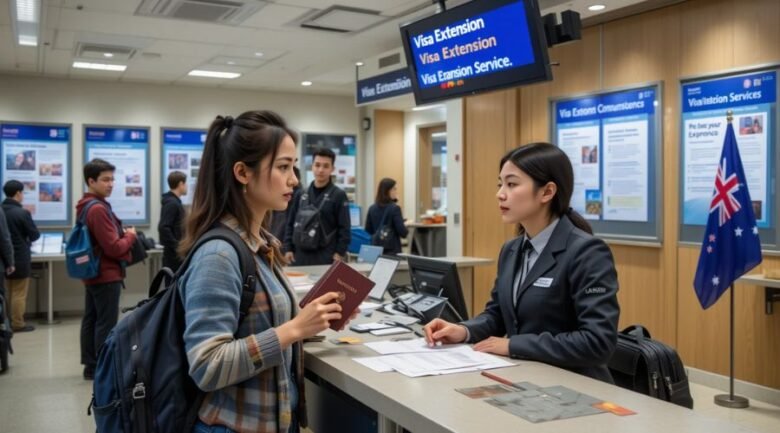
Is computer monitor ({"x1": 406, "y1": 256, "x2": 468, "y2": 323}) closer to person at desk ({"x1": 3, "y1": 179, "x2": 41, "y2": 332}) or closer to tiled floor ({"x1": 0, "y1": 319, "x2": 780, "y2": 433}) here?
tiled floor ({"x1": 0, "y1": 319, "x2": 780, "y2": 433})

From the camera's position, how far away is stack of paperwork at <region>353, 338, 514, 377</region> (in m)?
1.99

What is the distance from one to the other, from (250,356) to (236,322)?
0.09 meters

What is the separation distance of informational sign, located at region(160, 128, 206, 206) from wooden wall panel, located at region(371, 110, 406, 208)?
2.56m

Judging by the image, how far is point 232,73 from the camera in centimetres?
830

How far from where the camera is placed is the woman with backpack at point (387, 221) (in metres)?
7.30

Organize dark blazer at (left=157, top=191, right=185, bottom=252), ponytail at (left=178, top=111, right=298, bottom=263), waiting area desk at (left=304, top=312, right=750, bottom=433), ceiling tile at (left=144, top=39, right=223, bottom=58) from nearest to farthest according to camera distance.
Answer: waiting area desk at (left=304, top=312, right=750, bottom=433), ponytail at (left=178, top=111, right=298, bottom=263), dark blazer at (left=157, top=191, right=185, bottom=252), ceiling tile at (left=144, top=39, right=223, bottom=58)

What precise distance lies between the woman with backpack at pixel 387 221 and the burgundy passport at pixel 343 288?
525 centimetres

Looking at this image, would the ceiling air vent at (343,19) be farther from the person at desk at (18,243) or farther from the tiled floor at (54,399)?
the person at desk at (18,243)

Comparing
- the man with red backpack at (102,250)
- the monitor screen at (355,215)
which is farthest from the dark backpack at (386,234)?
the man with red backpack at (102,250)

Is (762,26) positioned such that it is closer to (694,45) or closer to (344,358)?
(694,45)

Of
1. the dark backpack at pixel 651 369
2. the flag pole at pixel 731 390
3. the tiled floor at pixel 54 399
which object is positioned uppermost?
the dark backpack at pixel 651 369

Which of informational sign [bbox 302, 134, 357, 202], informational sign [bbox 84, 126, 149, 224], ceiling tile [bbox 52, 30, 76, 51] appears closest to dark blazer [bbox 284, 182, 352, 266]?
ceiling tile [bbox 52, 30, 76, 51]

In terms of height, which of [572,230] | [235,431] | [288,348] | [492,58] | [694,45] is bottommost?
[235,431]

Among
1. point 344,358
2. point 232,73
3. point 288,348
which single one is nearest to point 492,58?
point 344,358
